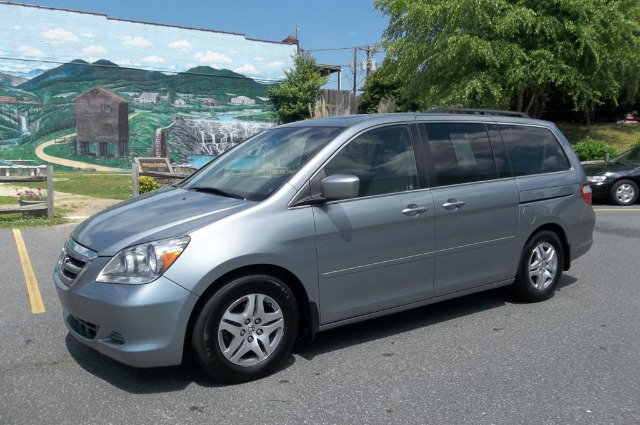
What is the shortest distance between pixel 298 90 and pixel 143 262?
30.3m

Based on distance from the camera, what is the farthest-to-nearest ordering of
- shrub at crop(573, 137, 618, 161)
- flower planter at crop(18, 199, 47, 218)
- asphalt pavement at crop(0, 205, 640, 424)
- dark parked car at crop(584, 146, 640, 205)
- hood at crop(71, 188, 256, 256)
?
shrub at crop(573, 137, 618, 161), dark parked car at crop(584, 146, 640, 205), flower planter at crop(18, 199, 47, 218), hood at crop(71, 188, 256, 256), asphalt pavement at crop(0, 205, 640, 424)

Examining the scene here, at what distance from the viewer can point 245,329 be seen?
3.73m

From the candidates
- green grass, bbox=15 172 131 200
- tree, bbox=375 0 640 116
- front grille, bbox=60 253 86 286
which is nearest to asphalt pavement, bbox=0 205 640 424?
front grille, bbox=60 253 86 286

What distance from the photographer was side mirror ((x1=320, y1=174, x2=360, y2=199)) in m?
3.93

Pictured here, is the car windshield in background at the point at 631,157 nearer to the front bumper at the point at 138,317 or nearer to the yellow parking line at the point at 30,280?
the yellow parking line at the point at 30,280

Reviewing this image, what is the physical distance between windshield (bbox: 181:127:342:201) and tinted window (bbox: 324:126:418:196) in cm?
21

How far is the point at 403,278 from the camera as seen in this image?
445 centimetres

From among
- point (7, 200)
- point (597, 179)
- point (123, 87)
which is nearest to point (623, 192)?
point (597, 179)

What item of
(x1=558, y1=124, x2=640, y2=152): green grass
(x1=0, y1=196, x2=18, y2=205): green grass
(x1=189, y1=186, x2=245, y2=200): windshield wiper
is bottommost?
(x1=0, y1=196, x2=18, y2=205): green grass

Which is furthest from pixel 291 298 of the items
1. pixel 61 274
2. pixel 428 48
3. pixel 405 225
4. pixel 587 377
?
pixel 428 48

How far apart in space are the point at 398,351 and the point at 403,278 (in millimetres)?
555

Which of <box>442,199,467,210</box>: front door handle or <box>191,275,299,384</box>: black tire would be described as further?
<box>442,199,467,210</box>: front door handle

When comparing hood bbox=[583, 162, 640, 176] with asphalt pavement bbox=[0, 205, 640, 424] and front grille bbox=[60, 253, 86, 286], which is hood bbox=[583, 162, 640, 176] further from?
front grille bbox=[60, 253, 86, 286]

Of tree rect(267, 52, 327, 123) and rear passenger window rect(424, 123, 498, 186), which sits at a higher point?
tree rect(267, 52, 327, 123)
